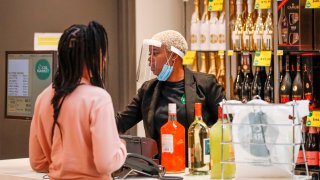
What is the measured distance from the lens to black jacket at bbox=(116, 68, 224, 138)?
4.24m

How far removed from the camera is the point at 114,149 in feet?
8.08

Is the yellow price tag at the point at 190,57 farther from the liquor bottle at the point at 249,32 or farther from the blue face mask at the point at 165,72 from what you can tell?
the blue face mask at the point at 165,72

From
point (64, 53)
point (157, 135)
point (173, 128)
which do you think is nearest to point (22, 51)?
point (157, 135)

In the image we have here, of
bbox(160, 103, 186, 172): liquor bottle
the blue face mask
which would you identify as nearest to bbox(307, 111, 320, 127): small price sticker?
the blue face mask

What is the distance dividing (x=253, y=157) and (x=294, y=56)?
2137mm

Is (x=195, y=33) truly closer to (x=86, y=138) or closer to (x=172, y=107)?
(x=172, y=107)

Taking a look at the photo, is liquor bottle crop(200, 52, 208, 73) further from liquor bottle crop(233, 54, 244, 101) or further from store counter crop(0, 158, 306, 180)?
store counter crop(0, 158, 306, 180)

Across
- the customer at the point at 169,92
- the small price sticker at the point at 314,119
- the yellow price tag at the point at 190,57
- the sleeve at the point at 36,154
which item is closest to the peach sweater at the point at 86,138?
the sleeve at the point at 36,154

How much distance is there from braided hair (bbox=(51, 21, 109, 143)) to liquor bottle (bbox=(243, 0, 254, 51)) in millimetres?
2549

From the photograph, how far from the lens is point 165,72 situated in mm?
4309

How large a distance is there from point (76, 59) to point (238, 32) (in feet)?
8.86

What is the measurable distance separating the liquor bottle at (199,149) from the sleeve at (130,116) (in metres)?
1.22

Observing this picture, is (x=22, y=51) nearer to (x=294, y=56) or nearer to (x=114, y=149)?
(x=294, y=56)

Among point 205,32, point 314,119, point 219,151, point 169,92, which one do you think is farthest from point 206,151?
point 205,32
